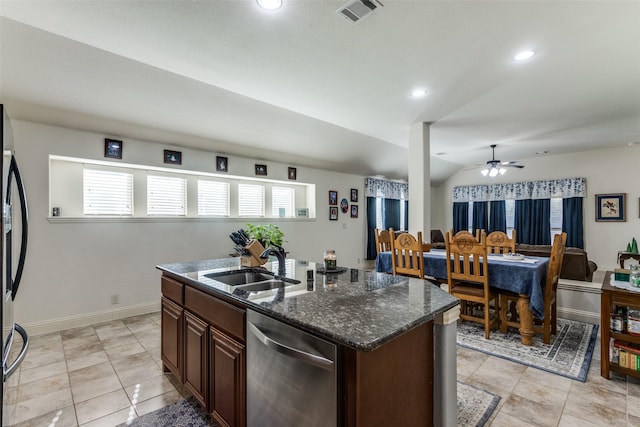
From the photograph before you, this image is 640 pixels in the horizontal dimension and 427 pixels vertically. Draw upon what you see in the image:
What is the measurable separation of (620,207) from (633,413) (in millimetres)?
6143

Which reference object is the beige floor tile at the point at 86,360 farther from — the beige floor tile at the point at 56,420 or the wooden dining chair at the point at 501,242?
the wooden dining chair at the point at 501,242

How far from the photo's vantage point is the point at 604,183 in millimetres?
6383

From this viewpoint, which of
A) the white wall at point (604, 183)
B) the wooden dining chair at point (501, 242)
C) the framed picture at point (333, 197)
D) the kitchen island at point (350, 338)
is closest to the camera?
the kitchen island at point (350, 338)

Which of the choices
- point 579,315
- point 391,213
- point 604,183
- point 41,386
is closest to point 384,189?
point 391,213

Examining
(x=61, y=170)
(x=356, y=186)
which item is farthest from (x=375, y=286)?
(x=356, y=186)

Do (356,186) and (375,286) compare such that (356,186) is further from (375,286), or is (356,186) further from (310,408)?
(310,408)

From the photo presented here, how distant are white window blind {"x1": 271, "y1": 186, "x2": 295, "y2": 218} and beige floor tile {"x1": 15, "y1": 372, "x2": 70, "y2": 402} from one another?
3.71 m

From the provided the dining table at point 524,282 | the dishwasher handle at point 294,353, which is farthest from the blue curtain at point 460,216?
the dishwasher handle at point 294,353

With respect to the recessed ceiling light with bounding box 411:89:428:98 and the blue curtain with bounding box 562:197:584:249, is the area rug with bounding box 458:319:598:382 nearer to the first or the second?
the recessed ceiling light with bounding box 411:89:428:98

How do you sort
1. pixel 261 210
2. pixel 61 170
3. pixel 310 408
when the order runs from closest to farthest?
pixel 310 408, pixel 61 170, pixel 261 210

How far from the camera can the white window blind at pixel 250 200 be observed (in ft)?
16.9

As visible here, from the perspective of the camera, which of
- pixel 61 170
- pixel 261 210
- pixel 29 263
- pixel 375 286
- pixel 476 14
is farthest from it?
pixel 261 210

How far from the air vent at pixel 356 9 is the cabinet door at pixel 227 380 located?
212cm

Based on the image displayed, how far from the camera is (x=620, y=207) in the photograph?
243 inches
